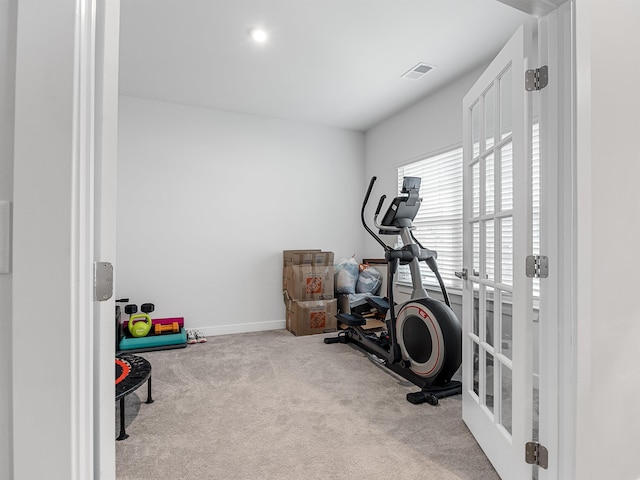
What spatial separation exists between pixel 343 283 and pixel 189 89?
2794 mm

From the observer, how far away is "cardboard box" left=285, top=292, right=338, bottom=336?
4180 millimetres

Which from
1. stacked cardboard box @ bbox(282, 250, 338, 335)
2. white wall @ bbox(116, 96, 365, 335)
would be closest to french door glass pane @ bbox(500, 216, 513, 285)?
stacked cardboard box @ bbox(282, 250, 338, 335)

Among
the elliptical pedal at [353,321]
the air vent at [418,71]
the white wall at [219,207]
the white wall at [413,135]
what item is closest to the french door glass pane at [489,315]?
the elliptical pedal at [353,321]

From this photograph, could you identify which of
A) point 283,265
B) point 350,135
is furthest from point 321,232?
point 350,135

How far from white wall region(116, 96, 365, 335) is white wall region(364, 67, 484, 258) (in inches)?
18.0

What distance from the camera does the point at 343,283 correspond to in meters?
4.51

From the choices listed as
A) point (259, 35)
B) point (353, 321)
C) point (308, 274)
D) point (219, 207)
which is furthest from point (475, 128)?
point (219, 207)
